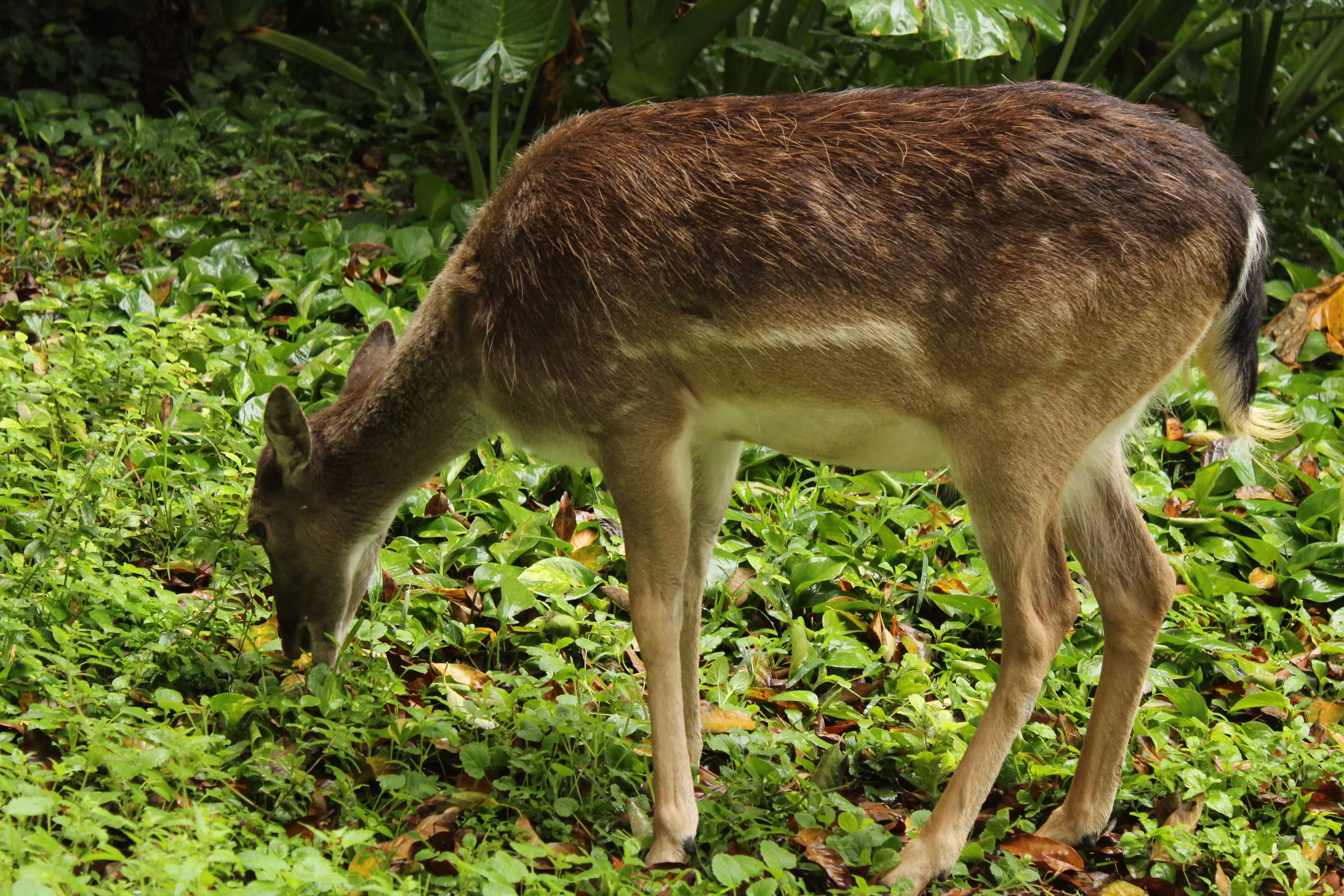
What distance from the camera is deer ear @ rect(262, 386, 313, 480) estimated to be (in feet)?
12.8

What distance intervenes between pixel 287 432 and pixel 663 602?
128 cm

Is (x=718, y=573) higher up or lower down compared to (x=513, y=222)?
lower down

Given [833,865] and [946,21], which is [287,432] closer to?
[833,865]

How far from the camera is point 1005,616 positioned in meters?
3.66

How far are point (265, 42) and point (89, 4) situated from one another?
1.76m

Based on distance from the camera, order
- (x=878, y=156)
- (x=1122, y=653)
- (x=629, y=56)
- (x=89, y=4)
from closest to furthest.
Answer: (x=878, y=156)
(x=1122, y=653)
(x=629, y=56)
(x=89, y=4)

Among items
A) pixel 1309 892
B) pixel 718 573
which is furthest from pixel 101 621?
pixel 1309 892

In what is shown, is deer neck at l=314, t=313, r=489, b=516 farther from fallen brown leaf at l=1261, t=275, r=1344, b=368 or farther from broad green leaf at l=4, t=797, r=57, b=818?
fallen brown leaf at l=1261, t=275, r=1344, b=368

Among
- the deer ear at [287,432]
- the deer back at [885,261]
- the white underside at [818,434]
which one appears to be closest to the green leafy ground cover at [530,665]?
the deer ear at [287,432]

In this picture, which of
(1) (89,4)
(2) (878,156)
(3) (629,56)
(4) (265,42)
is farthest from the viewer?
(1) (89,4)

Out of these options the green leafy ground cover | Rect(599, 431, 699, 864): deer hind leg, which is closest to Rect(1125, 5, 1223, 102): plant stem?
the green leafy ground cover

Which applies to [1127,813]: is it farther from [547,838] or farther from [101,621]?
[101,621]

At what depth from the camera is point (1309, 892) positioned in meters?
3.57

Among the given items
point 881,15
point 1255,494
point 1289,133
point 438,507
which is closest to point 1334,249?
point 1289,133
